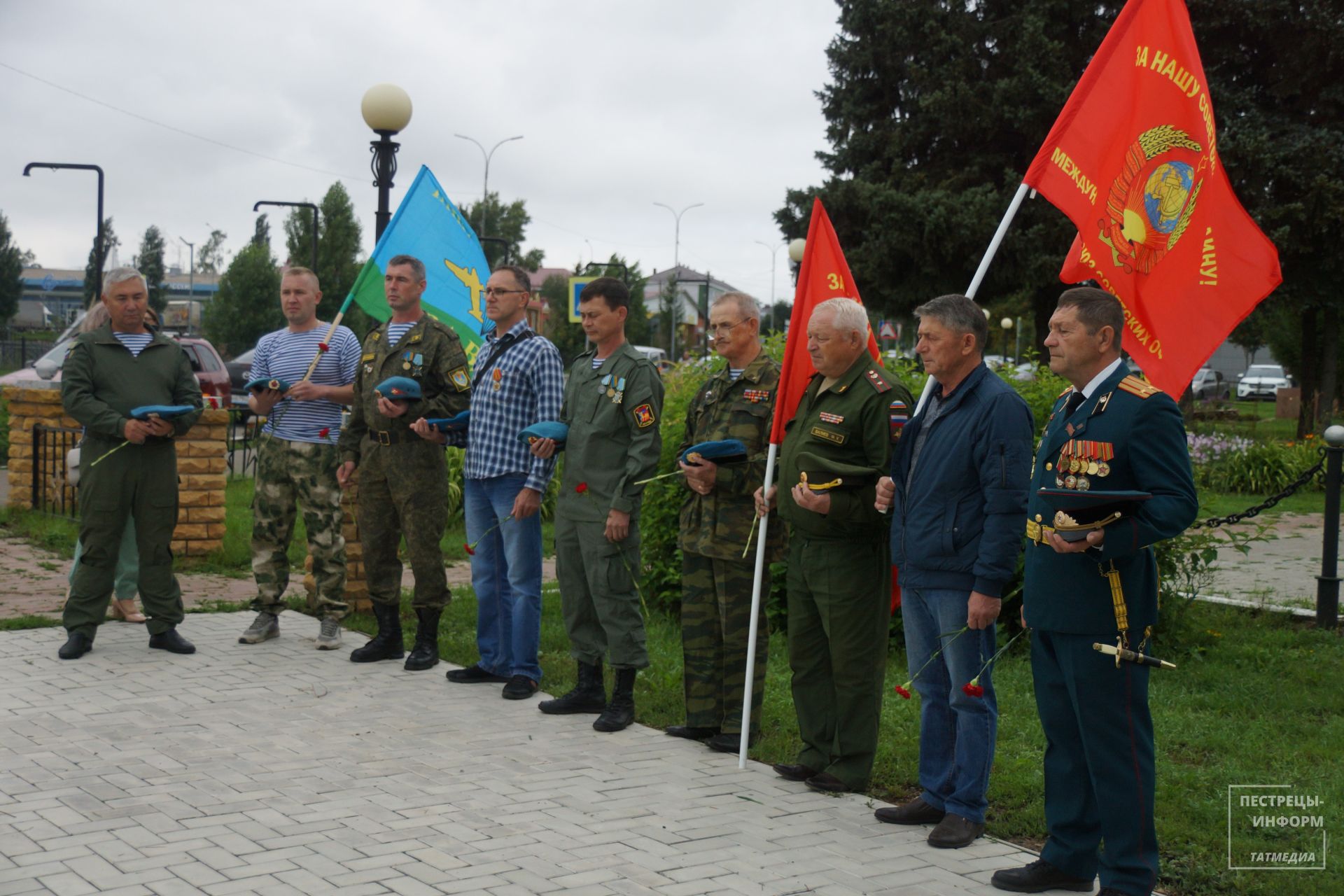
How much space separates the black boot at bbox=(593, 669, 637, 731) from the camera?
6.25 meters

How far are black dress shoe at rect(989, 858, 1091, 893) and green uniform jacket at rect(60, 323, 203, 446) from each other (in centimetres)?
530

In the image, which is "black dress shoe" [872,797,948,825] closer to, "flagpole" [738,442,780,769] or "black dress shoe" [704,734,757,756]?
"flagpole" [738,442,780,769]

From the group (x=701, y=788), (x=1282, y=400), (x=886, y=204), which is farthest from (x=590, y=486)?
(x=1282, y=400)

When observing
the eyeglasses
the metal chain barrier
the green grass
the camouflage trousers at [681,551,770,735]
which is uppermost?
the eyeglasses

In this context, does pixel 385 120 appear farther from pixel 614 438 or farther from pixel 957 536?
pixel 957 536

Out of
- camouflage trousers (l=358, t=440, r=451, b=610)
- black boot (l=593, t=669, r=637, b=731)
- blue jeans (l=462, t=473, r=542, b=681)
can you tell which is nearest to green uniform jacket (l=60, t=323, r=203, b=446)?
camouflage trousers (l=358, t=440, r=451, b=610)

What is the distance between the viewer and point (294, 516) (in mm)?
7906

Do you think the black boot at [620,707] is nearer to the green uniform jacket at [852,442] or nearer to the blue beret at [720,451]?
the blue beret at [720,451]

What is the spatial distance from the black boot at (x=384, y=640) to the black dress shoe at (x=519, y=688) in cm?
106

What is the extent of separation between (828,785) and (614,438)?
6.69 feet

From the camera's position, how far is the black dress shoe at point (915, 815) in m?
4.92

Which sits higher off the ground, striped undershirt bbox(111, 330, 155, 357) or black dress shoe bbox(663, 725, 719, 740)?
striped undershirt bbox(111, 330, 155, 357)

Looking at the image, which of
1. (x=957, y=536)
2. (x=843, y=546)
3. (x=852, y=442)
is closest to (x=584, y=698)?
(x=843, y=546)

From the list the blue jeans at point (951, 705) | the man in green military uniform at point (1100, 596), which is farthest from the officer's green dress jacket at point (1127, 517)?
the blue jeans at point (951, 705)
